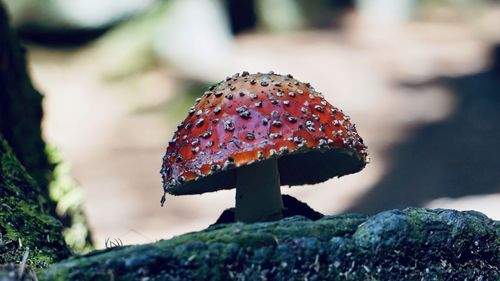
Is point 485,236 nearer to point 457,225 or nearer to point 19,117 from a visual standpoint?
point 457,225

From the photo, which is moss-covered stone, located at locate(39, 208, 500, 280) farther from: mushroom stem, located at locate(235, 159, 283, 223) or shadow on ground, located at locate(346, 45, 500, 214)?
shadow on ground, located at locate(346, 45, 500, 214)

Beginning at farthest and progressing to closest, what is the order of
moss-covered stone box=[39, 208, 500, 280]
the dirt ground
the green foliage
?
1. the dirt ground
2. the green foliage
3. moss-covered stone box=[39, 208, 500, 280]

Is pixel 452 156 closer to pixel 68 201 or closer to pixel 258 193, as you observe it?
pixel 68 201

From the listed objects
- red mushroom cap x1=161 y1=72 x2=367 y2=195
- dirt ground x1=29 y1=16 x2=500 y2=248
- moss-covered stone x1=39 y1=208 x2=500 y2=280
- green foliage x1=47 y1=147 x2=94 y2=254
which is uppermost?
dirt ground x1=29 y1=16 x2=500 y2=248

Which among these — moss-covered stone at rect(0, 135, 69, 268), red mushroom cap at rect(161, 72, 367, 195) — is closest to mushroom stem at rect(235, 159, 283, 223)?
red mushroom cap at rect(161, 72, 367, 195)

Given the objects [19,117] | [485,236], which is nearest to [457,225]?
[485,236]

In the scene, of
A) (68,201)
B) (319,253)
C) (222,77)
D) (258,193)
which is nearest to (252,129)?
(258,193)
